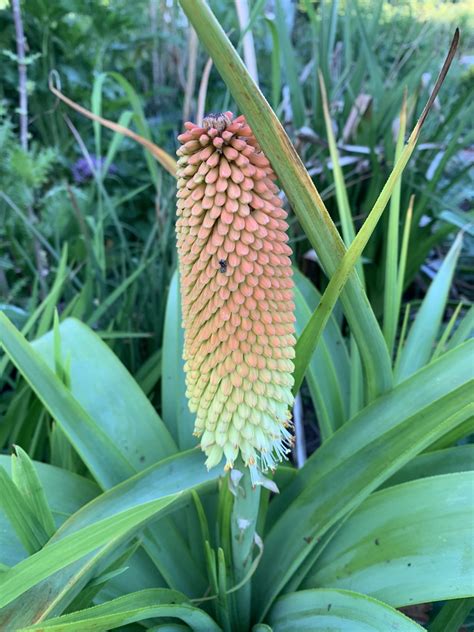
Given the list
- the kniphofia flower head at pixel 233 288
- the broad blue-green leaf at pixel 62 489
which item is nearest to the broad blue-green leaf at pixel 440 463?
the kniphofia flower head at pixel 233 288

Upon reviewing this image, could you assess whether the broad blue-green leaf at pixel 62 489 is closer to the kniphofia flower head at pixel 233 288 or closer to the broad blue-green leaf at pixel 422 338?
the kniphofia flower head at pixel 233 288

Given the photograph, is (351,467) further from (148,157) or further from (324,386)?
(148,157)

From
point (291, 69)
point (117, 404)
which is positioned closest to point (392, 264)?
point (117, 404)

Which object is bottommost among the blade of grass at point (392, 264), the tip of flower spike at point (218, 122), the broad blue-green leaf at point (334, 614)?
the broad blue-green leaf at point (334, 614)

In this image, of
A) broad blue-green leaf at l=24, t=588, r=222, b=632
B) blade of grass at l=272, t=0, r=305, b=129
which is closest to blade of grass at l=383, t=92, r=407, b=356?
broad blue-green leaf at l=24, t=588, r=222, b=632

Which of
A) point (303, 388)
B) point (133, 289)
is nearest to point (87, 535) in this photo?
point (133, 289)

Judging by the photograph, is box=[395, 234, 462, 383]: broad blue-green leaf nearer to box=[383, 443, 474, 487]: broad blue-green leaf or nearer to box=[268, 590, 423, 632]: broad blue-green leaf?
box=[383, 443, 474, 487]: broad blue-green leaf
